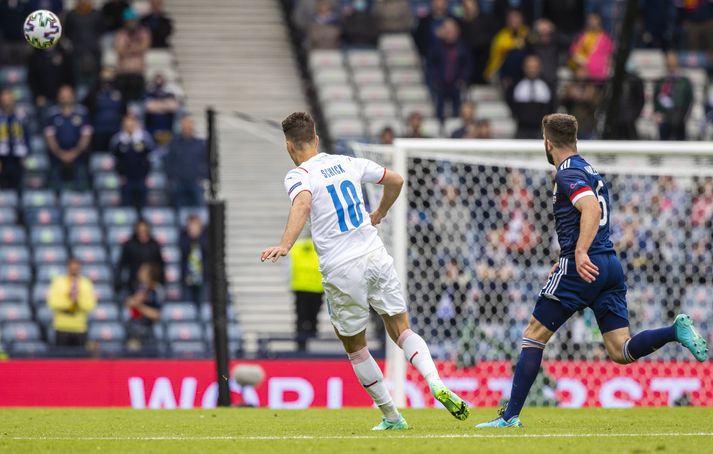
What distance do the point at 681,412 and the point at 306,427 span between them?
3606 mm

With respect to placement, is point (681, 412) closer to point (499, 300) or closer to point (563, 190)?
point (563, 190)

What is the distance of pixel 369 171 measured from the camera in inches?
383

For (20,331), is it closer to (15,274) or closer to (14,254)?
(15,274)

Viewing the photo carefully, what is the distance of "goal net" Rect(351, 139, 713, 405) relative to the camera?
1625 centimetres

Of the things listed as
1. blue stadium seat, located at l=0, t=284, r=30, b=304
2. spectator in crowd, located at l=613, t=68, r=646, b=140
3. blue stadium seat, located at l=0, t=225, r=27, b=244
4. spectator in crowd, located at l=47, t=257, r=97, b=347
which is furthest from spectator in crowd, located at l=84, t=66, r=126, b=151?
spectator in crowd, located at l=613, t=68, r=646, b=140

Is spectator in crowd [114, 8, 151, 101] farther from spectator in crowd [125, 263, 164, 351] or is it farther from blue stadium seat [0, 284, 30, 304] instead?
spectator in crowd [125, 263, 164, 351]

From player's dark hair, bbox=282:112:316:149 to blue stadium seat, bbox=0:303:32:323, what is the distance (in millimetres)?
10756

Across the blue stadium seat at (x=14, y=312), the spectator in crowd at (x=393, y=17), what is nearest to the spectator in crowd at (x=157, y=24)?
the spectator in crowd at (x=393, y=17)

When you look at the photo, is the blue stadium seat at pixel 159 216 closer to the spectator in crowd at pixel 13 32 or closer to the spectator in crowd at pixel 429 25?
the spectator in crowd at pixel 13 32

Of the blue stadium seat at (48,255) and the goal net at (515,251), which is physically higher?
the goal net at (515,251)

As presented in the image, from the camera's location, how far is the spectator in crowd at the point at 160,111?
21234 millimetres

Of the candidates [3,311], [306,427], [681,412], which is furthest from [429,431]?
[3,311]

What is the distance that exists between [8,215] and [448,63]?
7.27 metres

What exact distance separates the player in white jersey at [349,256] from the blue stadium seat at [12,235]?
11.7 m
